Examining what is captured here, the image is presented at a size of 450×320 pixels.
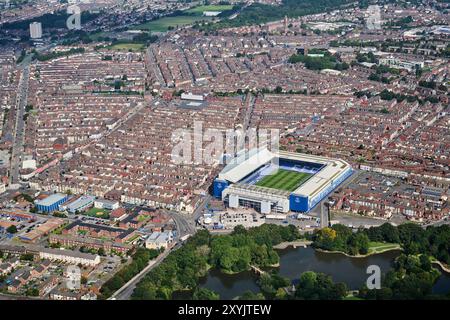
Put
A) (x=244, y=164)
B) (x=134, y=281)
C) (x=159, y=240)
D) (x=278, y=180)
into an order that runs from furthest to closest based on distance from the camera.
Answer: (x=244, y=164), (x=278, y=180), (x=159, y=240), (x=134, y=281)

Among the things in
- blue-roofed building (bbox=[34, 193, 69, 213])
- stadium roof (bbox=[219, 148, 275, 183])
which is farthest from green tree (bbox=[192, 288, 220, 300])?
blue-roofed building (bbox=[34, 193, 69, 213])

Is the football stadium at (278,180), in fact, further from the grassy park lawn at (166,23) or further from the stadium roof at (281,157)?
the grassy park lawn at (166,23)

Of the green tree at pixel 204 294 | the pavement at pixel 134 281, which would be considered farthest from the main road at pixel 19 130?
the green tree at pixel 204 294

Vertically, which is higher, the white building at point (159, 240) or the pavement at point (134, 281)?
the white building at point (159, 240)

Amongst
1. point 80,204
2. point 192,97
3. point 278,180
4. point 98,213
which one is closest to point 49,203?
point 80,204

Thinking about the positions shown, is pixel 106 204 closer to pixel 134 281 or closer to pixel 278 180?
pixel 134 281

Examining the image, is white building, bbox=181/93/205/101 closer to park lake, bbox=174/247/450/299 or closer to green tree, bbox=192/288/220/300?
park lake, bbox=174/247/450/299
